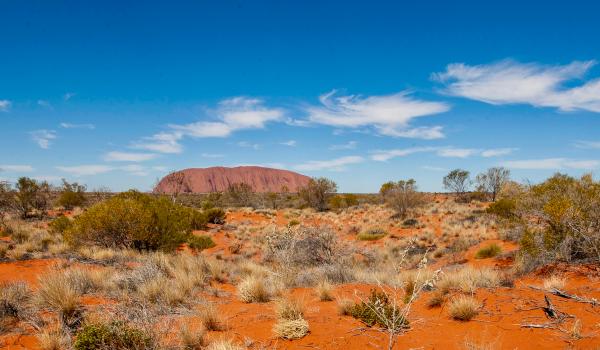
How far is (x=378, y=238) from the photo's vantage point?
69.9 ft

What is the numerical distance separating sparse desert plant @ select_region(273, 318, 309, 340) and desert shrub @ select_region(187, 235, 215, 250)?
1335 centimetres

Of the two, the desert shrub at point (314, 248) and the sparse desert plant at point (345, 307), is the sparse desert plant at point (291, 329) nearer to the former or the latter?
the sparse desert plant at point (345, 307)

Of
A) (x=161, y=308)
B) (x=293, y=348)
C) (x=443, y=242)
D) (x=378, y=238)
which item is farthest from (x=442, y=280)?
(x=378, y=238)

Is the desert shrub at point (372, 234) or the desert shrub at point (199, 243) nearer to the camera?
the desert shrub at point (199, 243)

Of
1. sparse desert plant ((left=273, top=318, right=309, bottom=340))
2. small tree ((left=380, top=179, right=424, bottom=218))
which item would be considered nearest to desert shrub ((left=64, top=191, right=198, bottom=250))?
sparse desert plant ((left=273, top=318, right=309, bottom=340))

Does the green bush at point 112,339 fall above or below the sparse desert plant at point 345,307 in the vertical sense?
above

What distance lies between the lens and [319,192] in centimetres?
4100

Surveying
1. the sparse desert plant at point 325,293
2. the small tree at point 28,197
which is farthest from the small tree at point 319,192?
the sparse desert plant at point 325,293

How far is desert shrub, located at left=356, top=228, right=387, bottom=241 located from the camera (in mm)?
21266

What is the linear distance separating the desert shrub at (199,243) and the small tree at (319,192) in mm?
22492

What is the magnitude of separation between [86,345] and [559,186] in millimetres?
12887

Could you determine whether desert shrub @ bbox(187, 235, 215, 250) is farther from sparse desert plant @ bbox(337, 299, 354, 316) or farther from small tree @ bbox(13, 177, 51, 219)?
small tree @ bbox(13, 177, 51, 219)

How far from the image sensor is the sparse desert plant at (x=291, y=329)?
5.26 meters

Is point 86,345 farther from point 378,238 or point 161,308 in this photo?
point 378,238
